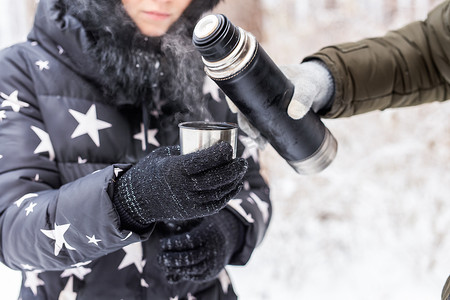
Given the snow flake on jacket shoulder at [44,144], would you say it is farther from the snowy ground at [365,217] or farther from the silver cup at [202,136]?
the snowy ground at [365,217]

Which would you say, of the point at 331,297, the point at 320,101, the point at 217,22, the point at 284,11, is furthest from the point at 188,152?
the point at 284,11

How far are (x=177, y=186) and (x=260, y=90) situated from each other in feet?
0.85

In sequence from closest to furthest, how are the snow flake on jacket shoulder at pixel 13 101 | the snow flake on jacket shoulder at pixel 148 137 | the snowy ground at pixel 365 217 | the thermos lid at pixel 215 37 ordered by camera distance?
the thermos lid at pixel 215 37, the snow flake on jacket shoulder at pixel 13 101, the snow flake on jacket shoulder at pixel 148 137, the snowy ground at pixel 365 217

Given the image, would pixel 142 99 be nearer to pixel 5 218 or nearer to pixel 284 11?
pixel 5 218

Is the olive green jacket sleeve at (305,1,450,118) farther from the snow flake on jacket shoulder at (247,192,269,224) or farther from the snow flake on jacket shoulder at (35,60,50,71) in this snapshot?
the snow flake on jacket shoulder at (35,60,50,71)

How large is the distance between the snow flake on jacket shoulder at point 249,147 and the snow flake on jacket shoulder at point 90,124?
35 centimetres

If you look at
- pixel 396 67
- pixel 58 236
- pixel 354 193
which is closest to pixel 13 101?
pixel 58 236

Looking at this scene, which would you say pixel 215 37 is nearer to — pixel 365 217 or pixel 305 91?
pixel 305 91

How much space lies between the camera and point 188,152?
80cm

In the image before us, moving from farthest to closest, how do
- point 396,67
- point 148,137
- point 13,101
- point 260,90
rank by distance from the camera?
point 396,67
point 148,137
point 13,101
point 260,90

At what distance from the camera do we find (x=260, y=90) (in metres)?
0.88

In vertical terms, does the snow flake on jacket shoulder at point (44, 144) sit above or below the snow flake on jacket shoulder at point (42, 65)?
below

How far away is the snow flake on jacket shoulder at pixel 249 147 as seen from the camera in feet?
3.83

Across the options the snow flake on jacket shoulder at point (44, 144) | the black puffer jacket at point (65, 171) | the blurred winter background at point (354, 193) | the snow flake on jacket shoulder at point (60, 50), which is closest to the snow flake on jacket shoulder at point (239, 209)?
the black puffer jacket at point (65, 171)
